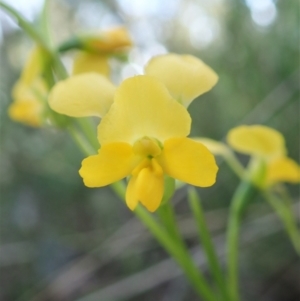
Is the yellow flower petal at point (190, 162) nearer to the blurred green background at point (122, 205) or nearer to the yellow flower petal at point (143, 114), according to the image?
the yellow flower petal at point (143, 114)

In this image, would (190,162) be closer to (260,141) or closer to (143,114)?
(143,114)

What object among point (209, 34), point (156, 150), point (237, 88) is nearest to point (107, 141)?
point (156, 150)

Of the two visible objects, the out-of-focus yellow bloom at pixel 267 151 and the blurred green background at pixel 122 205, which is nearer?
the out-of-focus yellow bloom at pixel 267 151

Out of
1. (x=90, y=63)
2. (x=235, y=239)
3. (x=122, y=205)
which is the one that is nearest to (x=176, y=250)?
(x=235, y=239)

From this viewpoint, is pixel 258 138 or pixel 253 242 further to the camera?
pixel 253 242

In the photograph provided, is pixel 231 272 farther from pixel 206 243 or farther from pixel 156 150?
pixel 156 150

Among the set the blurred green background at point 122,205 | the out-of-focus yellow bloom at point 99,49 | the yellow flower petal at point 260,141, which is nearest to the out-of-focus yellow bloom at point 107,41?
the out-of-focus yellow bloom at point 99,49

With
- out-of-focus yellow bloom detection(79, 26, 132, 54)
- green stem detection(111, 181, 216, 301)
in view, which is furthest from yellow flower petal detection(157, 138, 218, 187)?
out-of-focus yellow bloom detection(79, 26, 132, 54)
